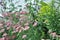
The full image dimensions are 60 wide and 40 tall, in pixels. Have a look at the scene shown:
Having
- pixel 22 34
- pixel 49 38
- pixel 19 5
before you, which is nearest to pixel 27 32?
pixel 22 34

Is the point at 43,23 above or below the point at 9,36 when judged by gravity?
above

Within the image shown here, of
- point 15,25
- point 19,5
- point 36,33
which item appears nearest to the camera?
point 36,33

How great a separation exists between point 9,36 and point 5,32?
0.57 ft

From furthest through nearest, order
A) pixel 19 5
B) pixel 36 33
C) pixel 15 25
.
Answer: pixel 19 5, pixel 15 25, pixel 36 33

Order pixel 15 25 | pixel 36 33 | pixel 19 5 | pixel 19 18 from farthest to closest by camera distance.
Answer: pixel 19 5 < pixel 19 18 < pixel 15 25 < pixel 36 33

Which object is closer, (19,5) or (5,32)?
(5,32)

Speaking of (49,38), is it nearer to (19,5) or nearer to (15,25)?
(15,25)

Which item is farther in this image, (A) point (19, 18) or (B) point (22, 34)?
(A) point (19, 18)

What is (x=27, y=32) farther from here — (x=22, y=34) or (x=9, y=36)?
(x=9, y=36)

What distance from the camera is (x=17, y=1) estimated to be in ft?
17.3

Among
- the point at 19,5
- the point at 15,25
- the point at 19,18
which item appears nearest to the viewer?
the point at 15,25

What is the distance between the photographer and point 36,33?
3.65 m

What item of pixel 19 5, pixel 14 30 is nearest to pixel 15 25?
pixel 14 30

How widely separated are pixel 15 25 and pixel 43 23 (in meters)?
0.46
